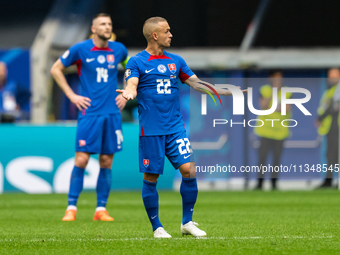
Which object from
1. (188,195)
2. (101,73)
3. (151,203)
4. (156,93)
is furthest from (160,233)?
(101,73)

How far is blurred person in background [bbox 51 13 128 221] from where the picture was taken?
10047 mm

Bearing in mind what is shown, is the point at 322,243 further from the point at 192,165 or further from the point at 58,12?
the point at 58,12

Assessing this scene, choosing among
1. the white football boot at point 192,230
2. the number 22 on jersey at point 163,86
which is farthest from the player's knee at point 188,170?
the number 22 on jersey at point 163,86

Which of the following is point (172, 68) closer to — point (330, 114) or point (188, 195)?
point (188, 195)

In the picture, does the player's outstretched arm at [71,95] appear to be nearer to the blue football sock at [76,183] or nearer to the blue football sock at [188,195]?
the blue football sock at [76,183]

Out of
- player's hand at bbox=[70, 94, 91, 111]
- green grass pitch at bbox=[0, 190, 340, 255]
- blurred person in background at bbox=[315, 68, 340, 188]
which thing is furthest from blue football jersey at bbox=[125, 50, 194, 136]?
blurred person in background at bbox=[315, 68, 340, 188]

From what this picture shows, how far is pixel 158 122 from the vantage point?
7.66 meters

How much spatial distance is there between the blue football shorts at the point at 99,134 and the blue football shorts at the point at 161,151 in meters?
2.41

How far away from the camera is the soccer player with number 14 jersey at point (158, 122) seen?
7641 millimetres

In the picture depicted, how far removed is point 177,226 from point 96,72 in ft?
6.71

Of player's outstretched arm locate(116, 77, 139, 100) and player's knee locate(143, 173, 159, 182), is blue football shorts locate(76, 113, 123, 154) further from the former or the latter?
player's outstretched arm locate(116, 77, 139, 100)

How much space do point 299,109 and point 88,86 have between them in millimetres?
2518

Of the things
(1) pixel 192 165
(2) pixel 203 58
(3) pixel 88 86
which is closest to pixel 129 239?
(1) pixel 192 165

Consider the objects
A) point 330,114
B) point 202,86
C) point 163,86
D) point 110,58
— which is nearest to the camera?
point 163,86
